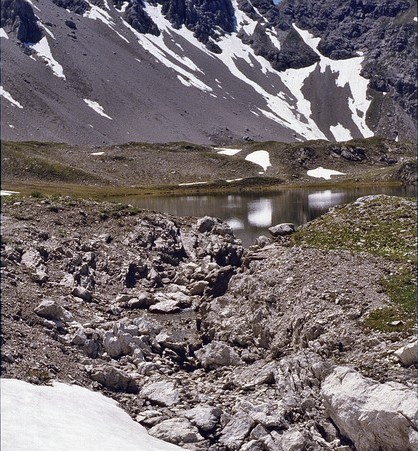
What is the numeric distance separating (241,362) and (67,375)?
668cm

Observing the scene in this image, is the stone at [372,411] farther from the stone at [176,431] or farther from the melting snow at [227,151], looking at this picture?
the melting snow at [227,151]

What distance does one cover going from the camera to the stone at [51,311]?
83.0 feet

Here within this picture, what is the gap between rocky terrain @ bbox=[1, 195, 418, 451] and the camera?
17.0 m

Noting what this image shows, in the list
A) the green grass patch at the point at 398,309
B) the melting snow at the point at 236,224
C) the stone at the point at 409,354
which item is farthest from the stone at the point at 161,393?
the melting snow at the point at 236,224

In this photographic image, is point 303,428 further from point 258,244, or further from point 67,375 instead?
point 258,244

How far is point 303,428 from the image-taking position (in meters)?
17.1

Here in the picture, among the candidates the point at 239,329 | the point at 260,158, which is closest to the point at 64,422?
the point at 239,329

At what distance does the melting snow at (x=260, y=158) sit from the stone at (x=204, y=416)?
5339 inches

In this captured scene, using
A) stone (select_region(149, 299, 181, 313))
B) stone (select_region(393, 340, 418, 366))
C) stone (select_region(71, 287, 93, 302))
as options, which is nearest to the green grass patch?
stone (select_region(393, 340, 418, 366))

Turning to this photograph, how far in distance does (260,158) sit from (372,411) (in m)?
147

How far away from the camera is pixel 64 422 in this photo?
15641mm

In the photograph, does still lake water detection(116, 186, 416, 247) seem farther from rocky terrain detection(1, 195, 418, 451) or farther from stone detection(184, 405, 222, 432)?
stone detection(184, 405, 222, 432)

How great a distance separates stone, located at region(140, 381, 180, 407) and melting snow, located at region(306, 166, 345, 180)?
430 ft

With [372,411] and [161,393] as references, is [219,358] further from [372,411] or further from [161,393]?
[372,411]
